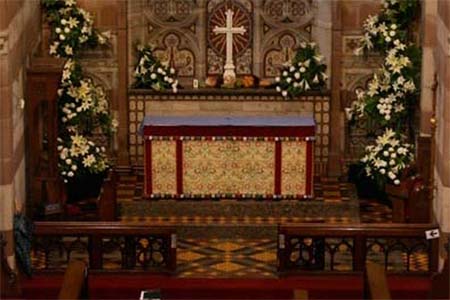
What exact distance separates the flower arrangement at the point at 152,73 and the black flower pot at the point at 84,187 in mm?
1565

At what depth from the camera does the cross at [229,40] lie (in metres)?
21.3

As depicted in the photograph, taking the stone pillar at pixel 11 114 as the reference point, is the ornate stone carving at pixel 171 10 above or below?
above

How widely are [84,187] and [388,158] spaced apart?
387cm

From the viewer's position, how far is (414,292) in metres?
16.6

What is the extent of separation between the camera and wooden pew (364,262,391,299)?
43.0 ft

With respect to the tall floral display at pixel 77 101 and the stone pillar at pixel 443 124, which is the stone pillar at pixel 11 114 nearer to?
the tall floral display at pixel 77 101

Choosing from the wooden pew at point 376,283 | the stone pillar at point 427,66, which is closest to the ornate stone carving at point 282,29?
the stone pillar at point 427,66

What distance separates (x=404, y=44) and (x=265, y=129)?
2.23m

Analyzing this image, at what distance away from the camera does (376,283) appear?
43.7 ft

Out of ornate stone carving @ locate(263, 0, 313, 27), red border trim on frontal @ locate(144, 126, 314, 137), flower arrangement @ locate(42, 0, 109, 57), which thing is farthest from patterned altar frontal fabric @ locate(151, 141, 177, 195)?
ornate stone carving @ locate(263, 0, 313, 27)

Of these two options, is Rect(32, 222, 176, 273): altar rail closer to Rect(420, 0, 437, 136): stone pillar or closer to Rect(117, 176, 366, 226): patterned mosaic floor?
Rect(117, 176, 366, 226): patterned mosaic floor

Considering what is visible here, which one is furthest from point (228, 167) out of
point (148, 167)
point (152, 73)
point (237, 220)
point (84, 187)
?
point (152, 73)

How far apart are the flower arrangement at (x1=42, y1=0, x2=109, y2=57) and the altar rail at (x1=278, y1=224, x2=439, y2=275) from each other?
4.92 m

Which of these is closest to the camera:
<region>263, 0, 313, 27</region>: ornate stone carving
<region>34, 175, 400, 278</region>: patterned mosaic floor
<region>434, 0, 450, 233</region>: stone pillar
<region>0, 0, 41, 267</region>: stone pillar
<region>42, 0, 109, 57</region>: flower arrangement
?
<region>0, 0, 41, 267</region>: stone pillar
